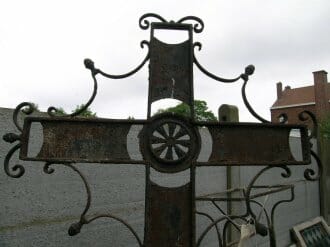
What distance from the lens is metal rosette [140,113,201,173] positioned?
1291mm

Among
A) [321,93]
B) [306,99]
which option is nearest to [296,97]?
[306,99]

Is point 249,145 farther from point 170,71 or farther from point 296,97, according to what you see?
point 296,97

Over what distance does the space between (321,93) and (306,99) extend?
205 centimetres

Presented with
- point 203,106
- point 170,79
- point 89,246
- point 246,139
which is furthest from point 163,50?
point 203,106

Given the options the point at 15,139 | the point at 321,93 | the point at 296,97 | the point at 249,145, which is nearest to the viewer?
the point at 15,139

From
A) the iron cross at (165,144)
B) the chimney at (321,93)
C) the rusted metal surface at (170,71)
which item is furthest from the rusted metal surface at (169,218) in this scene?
the chimney at (321,93)

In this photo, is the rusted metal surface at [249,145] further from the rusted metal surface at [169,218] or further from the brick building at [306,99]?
the brick building at [306,99]

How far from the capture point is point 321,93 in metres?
24.2

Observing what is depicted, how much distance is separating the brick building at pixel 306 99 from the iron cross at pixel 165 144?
2160 centimetres

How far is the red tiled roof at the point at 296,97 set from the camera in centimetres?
2626

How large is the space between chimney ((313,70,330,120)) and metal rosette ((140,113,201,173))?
25.2 m

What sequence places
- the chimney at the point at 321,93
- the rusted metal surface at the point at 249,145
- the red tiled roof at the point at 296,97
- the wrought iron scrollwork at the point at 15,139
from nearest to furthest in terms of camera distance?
the wrought iron scrollwork at the point at 15,139
the rusted metal surface at the point at 249,145
the chimney at the point at 321,93
the red tiled roof at the point at 296,97

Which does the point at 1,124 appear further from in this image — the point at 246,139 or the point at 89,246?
the point at 246,139

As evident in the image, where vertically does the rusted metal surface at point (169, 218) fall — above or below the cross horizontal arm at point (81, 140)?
below
